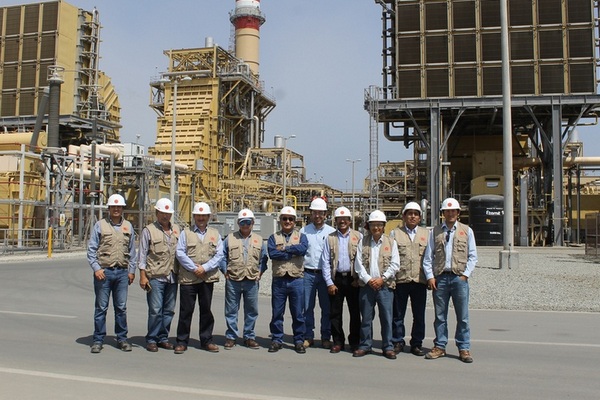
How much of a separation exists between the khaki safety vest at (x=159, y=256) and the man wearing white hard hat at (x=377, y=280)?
7.59ft

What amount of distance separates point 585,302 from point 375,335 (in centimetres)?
570

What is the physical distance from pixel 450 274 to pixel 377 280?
89 cm

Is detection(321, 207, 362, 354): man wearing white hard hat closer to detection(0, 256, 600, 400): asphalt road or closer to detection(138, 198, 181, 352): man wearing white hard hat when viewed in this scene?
detection(0, 256, 600, 400): asphalt road

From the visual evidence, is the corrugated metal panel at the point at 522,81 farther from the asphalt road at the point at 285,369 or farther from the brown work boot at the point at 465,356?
the brown work boot at the point at 465,356

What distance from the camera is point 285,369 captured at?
6.36m

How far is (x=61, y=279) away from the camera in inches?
614

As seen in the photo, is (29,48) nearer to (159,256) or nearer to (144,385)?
(159,256)

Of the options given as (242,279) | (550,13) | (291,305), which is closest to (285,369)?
(291,305)

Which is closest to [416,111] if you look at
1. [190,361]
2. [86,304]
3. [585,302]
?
[585,302]

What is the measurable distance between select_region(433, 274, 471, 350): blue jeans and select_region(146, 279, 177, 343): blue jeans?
3.27m

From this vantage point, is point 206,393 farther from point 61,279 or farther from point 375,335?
point 61,279

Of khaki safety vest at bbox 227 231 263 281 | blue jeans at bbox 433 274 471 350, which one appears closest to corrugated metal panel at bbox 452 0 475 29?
blue jeans at bbox 433 274 471 350

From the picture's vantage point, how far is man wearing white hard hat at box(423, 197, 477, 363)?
6871 millimetres

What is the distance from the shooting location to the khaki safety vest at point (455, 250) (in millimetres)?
6933
